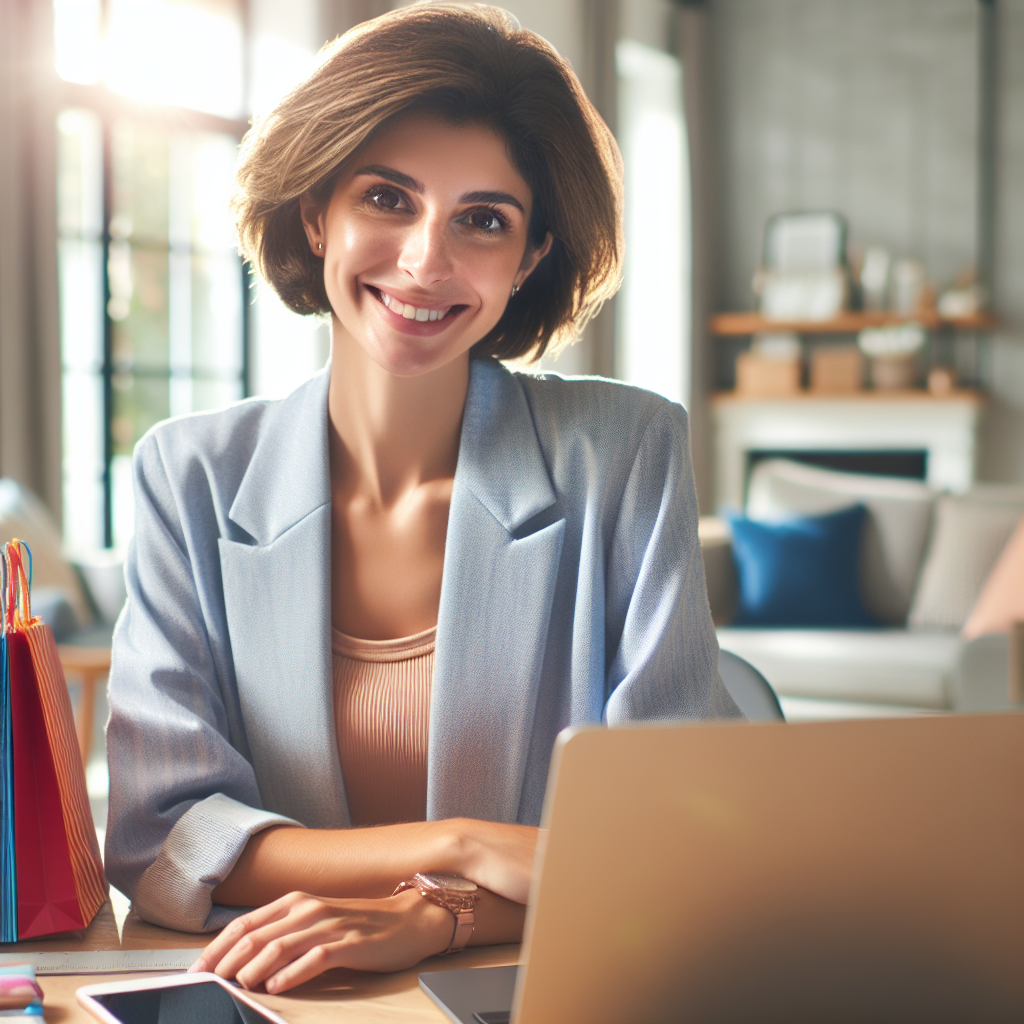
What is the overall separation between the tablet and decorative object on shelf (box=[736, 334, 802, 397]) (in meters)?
6.46

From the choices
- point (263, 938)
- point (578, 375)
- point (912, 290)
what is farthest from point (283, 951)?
point (912, 290)

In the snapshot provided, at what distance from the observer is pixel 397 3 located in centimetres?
538

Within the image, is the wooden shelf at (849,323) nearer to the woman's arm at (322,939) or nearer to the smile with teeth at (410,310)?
the smile with teeth at (410,310)

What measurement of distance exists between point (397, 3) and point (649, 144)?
7.18 ft

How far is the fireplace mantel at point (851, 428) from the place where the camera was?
21.5 feet

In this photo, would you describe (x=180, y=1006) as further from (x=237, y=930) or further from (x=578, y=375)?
(x=578, y=375)

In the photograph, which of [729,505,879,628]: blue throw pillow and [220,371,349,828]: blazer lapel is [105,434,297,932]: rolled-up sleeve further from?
[729,505,879,628]: blue throw pillow

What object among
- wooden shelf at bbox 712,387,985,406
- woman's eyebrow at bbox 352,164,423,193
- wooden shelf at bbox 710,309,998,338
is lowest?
woman's eyebrow at bbox 352,164,423,193

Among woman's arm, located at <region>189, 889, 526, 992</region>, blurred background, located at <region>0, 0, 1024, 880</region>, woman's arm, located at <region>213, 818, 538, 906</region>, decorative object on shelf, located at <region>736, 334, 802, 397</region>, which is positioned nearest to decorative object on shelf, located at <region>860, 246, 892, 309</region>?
blurred background, located at <region>0, 0, 1024, 880</region>

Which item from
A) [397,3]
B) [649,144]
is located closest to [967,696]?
[397,3]

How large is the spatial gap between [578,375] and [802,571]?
6.69 feet

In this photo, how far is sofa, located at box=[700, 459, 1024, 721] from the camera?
12.5ft

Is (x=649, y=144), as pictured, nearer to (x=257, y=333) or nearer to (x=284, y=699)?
(x=257, y=333)

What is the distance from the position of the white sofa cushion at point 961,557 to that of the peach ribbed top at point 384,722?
329 cm
